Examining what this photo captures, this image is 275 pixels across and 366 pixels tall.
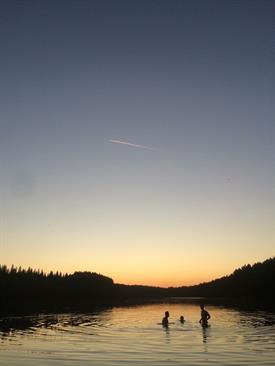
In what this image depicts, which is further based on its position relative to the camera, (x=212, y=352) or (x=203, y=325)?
(x=203, y=325)

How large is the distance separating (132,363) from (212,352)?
324 inches

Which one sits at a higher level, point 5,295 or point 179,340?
point 5,295

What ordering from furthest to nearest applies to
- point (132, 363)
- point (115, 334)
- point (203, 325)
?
1. point (203, 325)
2. point (115, 334)
3. point (132, 363)

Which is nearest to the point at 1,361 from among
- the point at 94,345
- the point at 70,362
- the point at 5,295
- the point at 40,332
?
the point at 70,362

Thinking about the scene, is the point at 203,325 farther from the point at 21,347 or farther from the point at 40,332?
the point at 21,347

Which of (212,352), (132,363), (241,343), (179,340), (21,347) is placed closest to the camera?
(132,363)

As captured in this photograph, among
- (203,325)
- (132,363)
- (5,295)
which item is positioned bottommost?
(132,363)

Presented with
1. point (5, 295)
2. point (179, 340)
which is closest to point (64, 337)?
point (179, 340)

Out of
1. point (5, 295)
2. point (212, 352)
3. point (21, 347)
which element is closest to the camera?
point (212, 352)

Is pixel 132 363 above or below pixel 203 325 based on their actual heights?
below

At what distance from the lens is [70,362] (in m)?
30.9

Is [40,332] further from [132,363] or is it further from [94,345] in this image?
[132,363]

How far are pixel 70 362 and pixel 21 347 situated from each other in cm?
1067

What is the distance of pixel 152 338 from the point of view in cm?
4909
